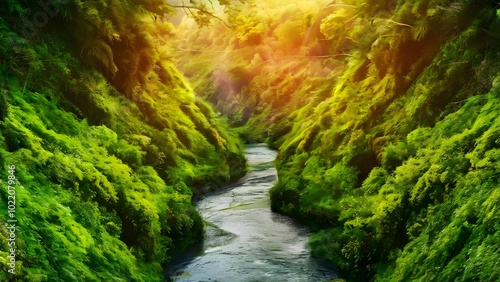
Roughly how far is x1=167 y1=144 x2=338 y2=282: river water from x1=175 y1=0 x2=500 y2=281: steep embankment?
575 mm

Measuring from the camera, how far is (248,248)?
34.2ft

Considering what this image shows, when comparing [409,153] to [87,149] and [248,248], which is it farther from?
[87,149]

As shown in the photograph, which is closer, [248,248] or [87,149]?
[87,149]

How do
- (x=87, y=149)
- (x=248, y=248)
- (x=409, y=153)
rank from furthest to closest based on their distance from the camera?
(x=248, y=248) → (x=409, y=153) → (x=87, y=149)

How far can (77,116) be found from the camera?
33.0 feet

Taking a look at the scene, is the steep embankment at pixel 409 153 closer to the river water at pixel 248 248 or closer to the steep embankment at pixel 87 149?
the river water at pixel 248 248

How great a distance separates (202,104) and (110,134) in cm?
1368

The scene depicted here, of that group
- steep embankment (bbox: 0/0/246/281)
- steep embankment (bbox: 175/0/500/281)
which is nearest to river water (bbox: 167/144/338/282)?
steep embankment (bbox: 175/0/500/281)

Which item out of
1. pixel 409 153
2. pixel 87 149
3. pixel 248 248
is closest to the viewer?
pixel 87 149

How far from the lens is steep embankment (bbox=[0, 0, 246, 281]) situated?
17.7 feet

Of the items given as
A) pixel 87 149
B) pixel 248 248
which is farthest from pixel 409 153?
pixel 87 149

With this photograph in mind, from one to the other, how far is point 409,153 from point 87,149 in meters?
6.46

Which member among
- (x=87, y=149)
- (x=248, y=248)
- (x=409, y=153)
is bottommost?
(x=248, y=248)

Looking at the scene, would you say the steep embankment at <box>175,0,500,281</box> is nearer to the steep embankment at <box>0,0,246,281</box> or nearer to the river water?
the river water
